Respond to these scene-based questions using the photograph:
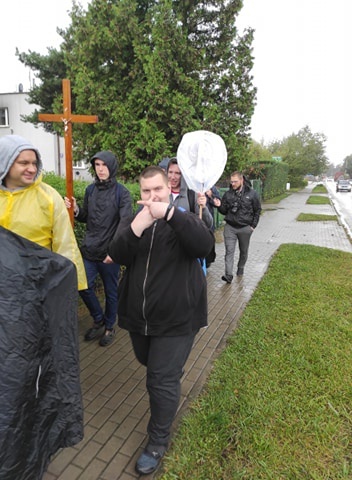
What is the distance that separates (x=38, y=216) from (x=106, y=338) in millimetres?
1844

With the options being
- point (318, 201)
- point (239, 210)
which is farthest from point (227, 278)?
point (318, 201)

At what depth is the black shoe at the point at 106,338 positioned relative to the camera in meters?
3.54

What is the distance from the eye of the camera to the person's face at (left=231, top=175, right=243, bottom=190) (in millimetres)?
5355

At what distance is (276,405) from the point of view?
105 inches

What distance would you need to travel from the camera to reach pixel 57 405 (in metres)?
1.65

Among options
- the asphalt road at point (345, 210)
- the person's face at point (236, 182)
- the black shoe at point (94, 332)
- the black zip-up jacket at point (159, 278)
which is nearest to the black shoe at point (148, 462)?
the black zip-up jacket at point (159, 278)

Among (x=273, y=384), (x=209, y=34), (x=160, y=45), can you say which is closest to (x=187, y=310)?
(x=273, y=384)

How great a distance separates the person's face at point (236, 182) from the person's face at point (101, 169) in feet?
8.90

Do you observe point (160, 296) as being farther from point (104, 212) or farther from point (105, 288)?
point (105, 288)

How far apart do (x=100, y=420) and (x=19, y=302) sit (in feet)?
4.91

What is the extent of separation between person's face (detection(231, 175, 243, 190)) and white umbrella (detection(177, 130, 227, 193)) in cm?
289

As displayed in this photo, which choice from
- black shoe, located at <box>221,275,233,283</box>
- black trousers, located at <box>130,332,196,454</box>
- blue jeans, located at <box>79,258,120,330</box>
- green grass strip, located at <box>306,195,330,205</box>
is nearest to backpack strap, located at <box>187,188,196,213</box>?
blue jeans, located at <box>79,258,120,330</box>

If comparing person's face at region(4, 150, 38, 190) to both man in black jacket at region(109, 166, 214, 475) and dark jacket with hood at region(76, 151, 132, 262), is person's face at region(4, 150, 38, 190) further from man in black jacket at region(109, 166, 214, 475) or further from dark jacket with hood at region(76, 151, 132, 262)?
dark jacket with hood at region(76, 151, 132, 262)

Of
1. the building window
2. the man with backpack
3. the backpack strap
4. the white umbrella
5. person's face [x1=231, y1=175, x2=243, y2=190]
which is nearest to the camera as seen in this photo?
the white umbrella
